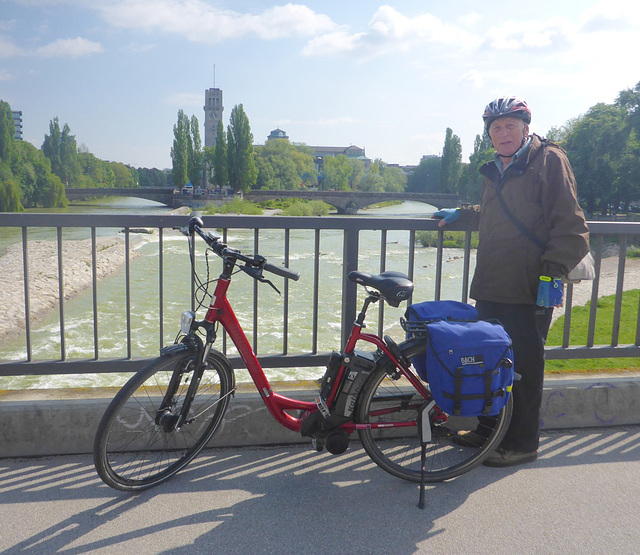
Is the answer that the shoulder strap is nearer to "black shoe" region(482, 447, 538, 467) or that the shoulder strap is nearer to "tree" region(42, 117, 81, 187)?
"black shoe" region(482, 447, 538, 467)

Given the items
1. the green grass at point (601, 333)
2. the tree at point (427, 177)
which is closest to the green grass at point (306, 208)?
the green grass at point (601, 333)

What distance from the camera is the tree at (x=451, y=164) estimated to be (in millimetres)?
91375

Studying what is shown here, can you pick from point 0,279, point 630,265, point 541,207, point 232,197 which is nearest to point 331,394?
point 541,207

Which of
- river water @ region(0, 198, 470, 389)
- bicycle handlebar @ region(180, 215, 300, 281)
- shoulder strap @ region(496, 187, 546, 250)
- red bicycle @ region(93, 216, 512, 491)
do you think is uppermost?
shoulder strap @ region(496, 187, 546, 250)

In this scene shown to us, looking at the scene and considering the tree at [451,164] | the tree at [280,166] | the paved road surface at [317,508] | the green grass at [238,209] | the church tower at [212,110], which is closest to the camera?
the paved road surface at [317,508]

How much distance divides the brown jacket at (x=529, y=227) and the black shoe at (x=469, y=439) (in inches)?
28.7

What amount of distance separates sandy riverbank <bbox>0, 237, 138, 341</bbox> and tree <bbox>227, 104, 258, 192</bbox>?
150 ft

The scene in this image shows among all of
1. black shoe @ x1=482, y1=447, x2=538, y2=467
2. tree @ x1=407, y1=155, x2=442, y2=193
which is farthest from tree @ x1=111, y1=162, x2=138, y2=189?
black shoe @ x1=482, y1=447, x2=538, y2=467

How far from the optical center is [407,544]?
256 centimetres

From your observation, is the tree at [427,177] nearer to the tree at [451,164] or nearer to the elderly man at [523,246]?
the tree at [451,164]

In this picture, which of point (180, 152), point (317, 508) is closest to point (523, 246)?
point (317, 508)

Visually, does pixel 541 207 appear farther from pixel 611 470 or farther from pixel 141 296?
pixel 141 296

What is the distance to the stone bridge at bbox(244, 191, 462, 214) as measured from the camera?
244ft

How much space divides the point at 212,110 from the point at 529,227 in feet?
514
